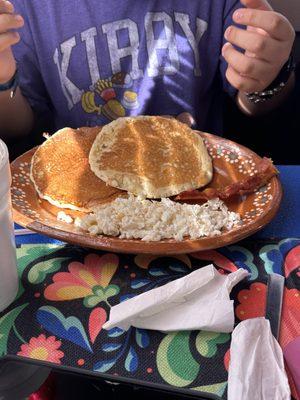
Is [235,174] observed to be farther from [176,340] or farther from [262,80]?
[176,340]

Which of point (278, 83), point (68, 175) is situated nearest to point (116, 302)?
point (68, 175)

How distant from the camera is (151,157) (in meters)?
1.00

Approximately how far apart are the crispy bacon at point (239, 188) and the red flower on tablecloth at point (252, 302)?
0.23 metres

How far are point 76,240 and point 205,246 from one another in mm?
189

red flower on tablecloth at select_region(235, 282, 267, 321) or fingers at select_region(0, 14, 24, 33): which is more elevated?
fingers at select_region(0, 14, 24, 33)

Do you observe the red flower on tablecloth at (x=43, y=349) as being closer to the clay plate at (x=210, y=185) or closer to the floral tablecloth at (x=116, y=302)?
the floral tablecloth at (x=116, y=302)

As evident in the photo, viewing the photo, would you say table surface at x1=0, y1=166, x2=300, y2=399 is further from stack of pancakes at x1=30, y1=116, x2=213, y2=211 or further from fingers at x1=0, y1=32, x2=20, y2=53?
fingers at x1=0, y1=32, x2=20, y2=53

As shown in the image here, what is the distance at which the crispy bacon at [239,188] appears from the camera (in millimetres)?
896

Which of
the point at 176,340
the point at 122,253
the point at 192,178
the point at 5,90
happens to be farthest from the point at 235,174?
the point at 5,90

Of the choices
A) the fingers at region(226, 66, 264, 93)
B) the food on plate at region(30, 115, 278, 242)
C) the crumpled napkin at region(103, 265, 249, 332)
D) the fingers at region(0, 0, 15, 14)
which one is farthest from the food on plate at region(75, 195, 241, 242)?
the fingers at region(0, 0, 15, 14)

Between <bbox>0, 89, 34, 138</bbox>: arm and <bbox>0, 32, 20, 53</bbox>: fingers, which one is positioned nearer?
<bbox>0, 32, 20, 53</bbox>: fingers

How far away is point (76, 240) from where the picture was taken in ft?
2.43

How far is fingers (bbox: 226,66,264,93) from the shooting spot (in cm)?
100

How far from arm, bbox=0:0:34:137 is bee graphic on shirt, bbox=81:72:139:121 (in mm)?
155
